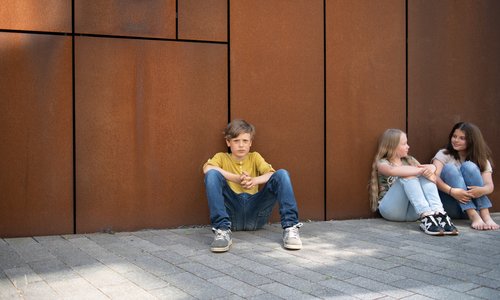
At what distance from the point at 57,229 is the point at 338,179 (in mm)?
2783

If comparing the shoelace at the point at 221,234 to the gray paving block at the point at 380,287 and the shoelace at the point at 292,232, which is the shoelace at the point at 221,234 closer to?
the shoelace at the point at 292,232

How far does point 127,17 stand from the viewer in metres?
4.77

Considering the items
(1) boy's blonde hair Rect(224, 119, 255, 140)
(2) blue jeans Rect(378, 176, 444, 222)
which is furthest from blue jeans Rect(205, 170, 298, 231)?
(2) blue jeans Rect(378, 176, 444, 222)

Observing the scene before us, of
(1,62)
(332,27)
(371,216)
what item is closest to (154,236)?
(1,62)

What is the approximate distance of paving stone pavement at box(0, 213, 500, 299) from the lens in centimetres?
300

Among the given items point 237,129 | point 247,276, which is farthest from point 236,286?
point 237,129

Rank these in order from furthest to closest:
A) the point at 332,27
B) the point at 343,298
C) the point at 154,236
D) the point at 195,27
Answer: the point at 332,27
the point at 195,27
the point at 154,236
the point at 343,298

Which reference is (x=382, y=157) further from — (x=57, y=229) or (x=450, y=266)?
(x=57, y=229)

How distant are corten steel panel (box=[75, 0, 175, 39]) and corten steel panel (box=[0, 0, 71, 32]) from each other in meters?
0.11

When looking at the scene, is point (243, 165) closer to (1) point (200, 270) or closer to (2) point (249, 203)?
(2) point (249, 203)

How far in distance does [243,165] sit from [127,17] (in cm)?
172

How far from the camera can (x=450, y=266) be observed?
11.8ft

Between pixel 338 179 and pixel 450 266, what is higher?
pixel 338 179

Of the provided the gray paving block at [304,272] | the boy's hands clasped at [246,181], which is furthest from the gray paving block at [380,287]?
the boy's hands clasped at [246,181]
